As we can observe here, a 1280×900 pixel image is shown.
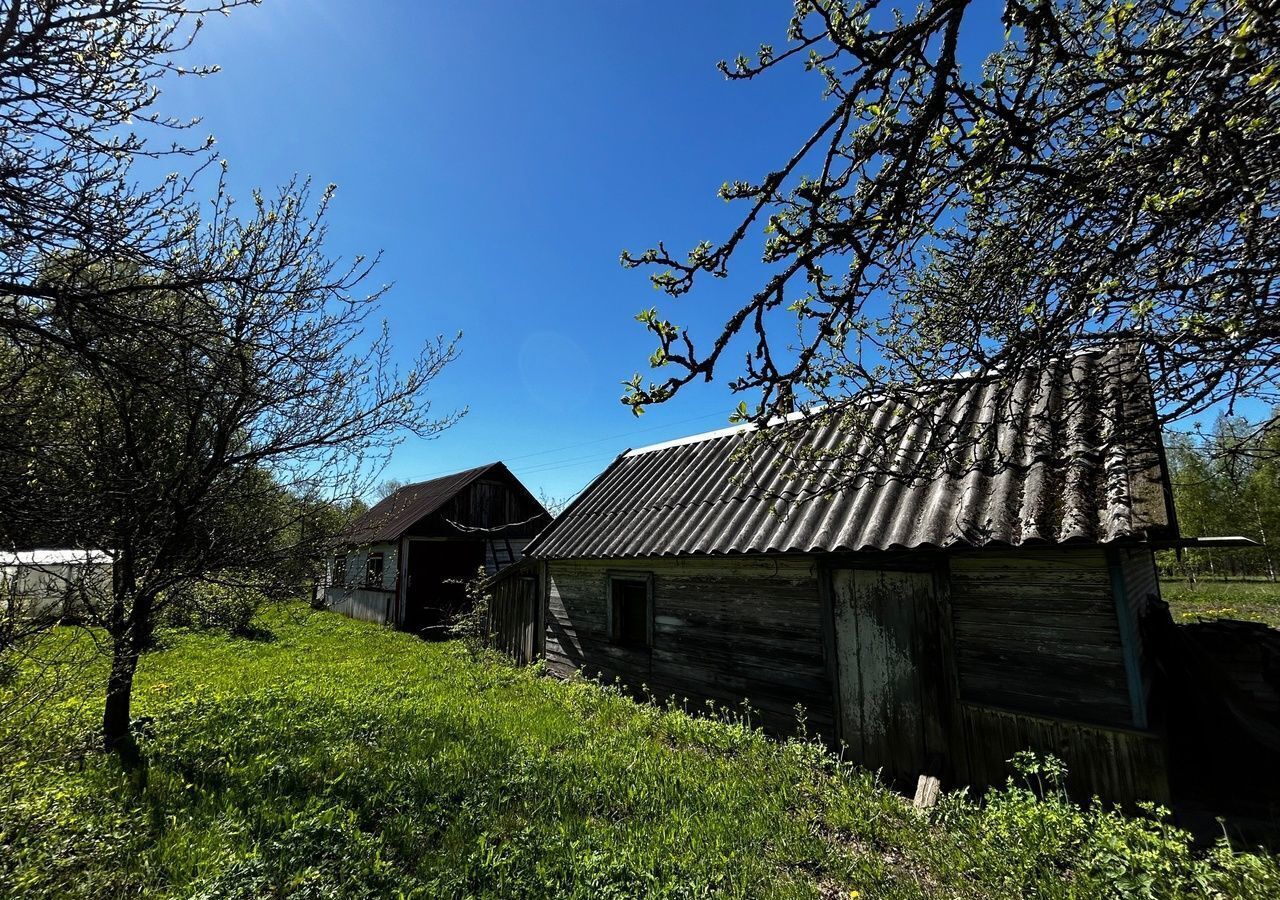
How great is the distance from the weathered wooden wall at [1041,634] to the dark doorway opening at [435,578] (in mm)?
15775

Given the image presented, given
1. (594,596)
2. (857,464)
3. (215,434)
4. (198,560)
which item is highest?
(215,434)

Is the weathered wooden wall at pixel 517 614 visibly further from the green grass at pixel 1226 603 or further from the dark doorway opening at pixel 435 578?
the green grass at pixel 1226 603

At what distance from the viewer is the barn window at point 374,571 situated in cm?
2047

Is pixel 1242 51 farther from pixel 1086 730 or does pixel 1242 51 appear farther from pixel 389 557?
pixel 389 557

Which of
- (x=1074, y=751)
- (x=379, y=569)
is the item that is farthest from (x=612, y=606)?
(x=379, y=569)

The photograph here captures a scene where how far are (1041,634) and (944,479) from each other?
5.96 feet

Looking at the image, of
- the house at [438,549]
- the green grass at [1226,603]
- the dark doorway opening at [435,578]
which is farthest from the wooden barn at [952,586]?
the green grass at [1226,603]

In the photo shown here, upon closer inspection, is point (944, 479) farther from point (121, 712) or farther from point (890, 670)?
point (121, 712)

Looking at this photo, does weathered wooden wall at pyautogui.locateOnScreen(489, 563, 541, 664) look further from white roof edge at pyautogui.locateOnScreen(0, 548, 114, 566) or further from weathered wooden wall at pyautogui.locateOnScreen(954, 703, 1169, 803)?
weathered wooden wall at pyautogui.locateOnScreen(954, 703, 1169, 803)

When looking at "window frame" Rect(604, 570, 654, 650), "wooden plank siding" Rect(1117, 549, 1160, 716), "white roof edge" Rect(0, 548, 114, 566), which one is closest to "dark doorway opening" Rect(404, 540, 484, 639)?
"window frame" Rect(604, 570, 654, 650)

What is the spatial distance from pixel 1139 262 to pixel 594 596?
8.96 metres

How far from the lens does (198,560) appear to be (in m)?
5.58

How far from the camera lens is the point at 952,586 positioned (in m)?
5.46

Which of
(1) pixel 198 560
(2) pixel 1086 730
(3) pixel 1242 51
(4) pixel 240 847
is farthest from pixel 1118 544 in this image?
(1) pixel 198 560
